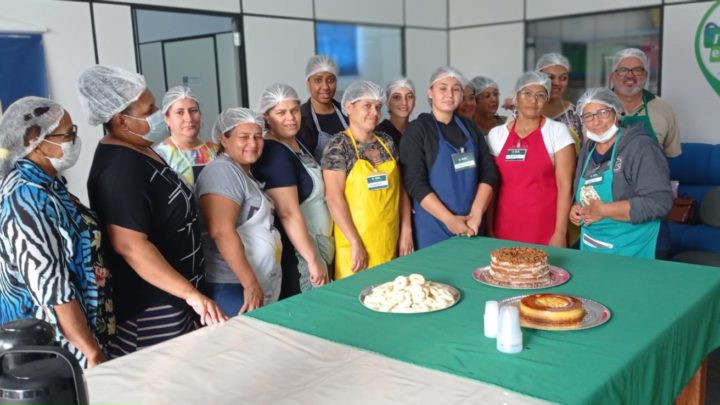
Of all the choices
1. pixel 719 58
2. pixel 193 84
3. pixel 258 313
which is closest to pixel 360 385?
pixel 258 313

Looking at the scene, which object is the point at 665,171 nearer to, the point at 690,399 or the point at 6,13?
the point at 690,399

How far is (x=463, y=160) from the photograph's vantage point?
2.94m

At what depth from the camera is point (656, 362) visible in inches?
57.3

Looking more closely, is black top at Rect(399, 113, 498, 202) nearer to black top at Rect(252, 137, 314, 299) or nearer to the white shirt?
the white shirt

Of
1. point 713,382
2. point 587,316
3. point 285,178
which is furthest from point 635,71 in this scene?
point 587,316

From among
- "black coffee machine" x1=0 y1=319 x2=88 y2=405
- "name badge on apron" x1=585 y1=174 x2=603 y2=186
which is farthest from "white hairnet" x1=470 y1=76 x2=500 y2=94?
"black coffee machine" x1=0 y1=319 x2=88 y2=405

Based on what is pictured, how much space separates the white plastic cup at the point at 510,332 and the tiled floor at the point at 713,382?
6.23 ft

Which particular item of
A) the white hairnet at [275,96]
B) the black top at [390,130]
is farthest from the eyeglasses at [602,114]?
the white hairnet at [275,96]

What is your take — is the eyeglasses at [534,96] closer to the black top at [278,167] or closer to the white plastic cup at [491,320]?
the black top at [278,167]

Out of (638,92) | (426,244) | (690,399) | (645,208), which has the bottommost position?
(690,399)

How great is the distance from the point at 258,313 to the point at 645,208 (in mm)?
1743

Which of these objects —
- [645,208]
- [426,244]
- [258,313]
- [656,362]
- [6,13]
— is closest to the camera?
[656,362]

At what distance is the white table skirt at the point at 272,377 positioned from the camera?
1237 millimetres

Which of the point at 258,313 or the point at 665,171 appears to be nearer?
the point at 258,313
